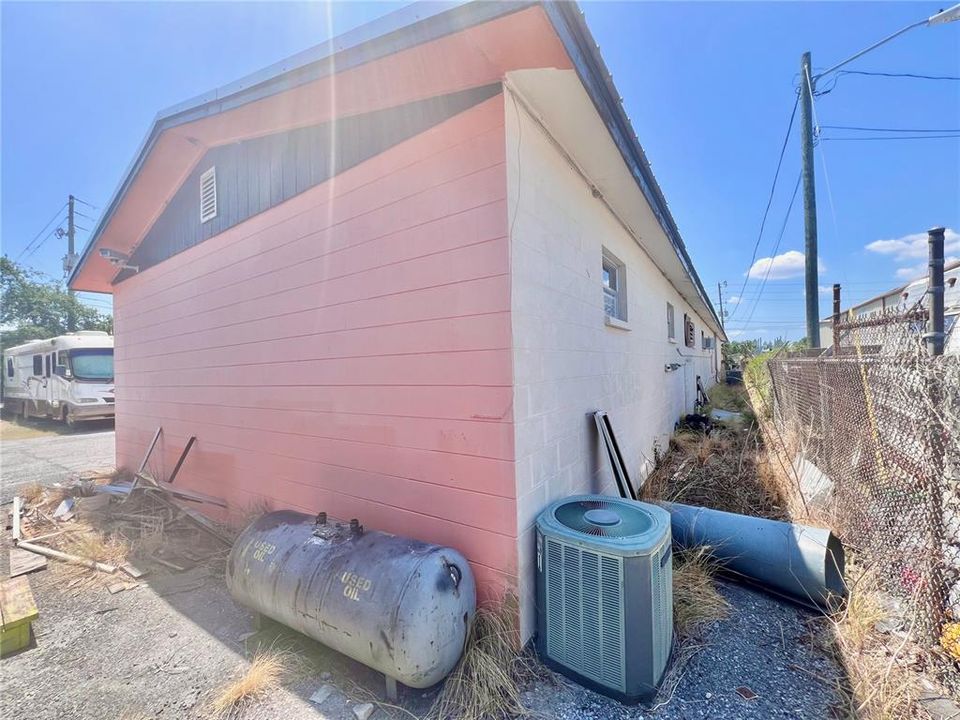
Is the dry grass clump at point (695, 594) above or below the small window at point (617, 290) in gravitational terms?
below

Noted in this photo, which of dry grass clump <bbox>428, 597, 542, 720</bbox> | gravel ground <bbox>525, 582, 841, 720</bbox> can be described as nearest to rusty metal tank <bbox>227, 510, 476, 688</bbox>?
dry grass clump <bbox>428, 597, 542, 720</bbox>

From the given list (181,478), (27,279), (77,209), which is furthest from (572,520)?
(27,279)

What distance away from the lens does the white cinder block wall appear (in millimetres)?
2455

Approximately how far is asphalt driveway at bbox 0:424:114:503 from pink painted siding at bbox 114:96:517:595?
5.11 m

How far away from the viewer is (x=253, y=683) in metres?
2.22

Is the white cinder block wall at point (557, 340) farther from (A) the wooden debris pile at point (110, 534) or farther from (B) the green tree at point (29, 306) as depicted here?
(B) the green tree at point (29, 306)

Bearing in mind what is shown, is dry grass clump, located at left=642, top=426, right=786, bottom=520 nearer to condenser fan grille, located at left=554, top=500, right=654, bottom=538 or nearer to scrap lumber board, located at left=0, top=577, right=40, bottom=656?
condenser fan grille, located at left=554, top=500, right=654, bottom=538

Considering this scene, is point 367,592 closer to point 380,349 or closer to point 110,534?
point 380,349

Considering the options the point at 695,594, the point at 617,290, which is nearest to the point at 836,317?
the point at 617,290

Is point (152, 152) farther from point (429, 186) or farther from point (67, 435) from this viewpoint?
point (67, 435)

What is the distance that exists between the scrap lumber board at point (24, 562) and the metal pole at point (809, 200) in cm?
1292

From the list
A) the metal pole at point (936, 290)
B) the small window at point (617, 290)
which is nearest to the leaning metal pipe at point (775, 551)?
the metal pole at point (936, 290)

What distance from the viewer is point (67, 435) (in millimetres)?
12031

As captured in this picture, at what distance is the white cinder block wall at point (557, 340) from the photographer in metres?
2.46
